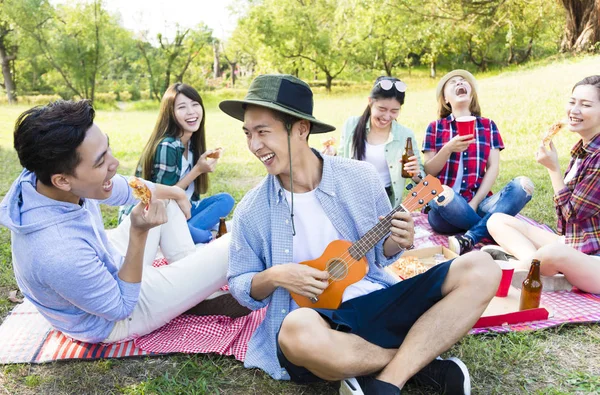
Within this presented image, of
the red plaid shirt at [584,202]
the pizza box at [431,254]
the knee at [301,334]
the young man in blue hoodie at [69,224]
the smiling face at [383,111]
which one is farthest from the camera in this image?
the smiling face at [383,111]

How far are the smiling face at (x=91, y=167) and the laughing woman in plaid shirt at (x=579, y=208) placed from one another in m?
3.19

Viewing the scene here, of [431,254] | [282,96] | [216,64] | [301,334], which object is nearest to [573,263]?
[431,254]

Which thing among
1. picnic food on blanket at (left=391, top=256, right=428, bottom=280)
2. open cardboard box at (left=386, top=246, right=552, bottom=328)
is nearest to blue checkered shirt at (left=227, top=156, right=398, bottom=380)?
open cardboard box at (left=386, top=246, right=552, bottom=328)

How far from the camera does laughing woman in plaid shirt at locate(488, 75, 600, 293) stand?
151 inches

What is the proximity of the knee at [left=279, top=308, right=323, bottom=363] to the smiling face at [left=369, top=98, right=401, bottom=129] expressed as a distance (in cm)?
→ 314

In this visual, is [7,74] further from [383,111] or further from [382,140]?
[383,111]

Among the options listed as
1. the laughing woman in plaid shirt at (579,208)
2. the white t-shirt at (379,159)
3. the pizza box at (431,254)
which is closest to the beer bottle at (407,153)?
the white t-shirt at (379,159)

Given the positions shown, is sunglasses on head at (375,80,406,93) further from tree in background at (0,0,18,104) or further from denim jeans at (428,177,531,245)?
tree in background at (0,0,18,104)

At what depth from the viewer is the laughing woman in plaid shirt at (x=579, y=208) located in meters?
3.84

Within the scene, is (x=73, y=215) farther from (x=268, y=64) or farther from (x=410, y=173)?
(x=268, y=64)

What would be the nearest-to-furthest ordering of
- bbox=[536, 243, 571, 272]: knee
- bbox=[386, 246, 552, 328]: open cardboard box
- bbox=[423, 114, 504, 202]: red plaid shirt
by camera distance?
1. bbox=[386, 246, 552, 328]: open cardboard box
2. bbox=[536, 243, 571, 272]: knee
3. bbox=[423, 114, 504, 202]: red plaid shirt

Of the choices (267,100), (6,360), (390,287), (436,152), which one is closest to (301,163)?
(267,100)

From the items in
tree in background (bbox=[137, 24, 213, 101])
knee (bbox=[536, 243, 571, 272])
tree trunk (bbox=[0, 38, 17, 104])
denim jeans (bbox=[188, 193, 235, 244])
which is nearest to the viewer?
knee (bbox=[536, 243, 571, 272])

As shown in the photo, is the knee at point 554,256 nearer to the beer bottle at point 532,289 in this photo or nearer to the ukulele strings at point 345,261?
the beer bottle at point 532,289
